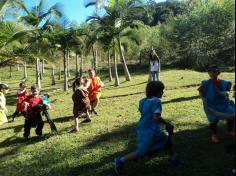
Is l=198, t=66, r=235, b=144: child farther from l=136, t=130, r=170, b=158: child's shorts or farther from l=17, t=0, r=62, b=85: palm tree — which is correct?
l=17, t=0, r=62, b=85: palm tree

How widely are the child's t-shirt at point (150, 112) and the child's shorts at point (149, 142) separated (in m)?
0.07

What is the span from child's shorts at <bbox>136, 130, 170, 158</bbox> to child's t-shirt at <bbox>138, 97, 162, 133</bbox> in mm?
74

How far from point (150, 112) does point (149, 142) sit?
438 millimetres

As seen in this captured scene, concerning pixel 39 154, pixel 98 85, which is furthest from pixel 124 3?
pixel 39 154

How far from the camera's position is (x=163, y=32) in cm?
4522

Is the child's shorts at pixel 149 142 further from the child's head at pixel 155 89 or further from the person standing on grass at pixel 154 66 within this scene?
the person standing on grass at pixel 154 66

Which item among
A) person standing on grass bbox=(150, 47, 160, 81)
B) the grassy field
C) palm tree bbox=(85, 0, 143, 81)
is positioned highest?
palm tree bbox=(85, 0, 143, 81)

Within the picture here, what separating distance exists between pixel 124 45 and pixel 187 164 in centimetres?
2398

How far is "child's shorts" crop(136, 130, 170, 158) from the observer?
19.7 feet

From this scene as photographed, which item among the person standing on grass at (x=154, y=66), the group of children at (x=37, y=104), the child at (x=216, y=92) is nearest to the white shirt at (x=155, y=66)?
the person standing on grass at (x=154, y=66)

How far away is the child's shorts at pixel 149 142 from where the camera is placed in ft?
19.7

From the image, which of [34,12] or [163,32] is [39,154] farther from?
[163,32]

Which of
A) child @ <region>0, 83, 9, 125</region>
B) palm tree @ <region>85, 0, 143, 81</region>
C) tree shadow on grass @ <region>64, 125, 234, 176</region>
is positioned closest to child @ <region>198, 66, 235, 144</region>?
tree shadow on grass @ <region>64, 125, 234, 176</region>

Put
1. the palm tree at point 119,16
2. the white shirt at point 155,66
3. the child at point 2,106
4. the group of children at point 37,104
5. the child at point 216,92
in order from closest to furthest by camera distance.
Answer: the child at point 216,92, the child at point 2,106, the group of children at point 37,104, the white shirt at point 155,66, the palm tree at point 119,16
